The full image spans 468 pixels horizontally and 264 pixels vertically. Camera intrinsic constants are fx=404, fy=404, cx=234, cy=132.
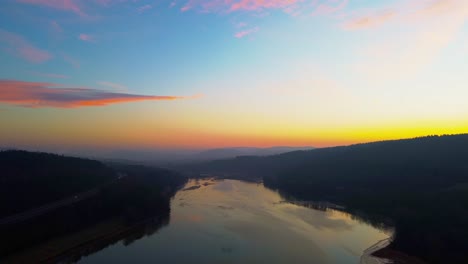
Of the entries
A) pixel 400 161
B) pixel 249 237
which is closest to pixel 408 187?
pixel 400 161

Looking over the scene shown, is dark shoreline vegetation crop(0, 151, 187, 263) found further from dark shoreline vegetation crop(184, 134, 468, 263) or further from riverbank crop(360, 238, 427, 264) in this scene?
dark shoreline vegetation crop(184, 134, 468, 263)

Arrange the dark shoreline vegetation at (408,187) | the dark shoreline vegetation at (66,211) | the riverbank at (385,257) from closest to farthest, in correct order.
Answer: the dark shoreline vegetation at (66,211)
the riverbank at (385,257)
the dark shoreline vegetation at (408,187)

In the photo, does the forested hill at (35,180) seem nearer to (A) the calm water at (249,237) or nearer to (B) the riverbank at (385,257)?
(A) the calm water at (249,237)

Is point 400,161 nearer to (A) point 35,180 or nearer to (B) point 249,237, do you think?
(B) point 249,237

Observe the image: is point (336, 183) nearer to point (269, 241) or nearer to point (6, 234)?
point (269, 241)

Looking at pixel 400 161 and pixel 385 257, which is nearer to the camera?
pixel 385 257

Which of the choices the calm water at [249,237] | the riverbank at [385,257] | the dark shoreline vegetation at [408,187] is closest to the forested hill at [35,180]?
the calm water at [249,237]

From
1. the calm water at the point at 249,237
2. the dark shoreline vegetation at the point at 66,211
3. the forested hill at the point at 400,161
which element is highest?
the forested hill at the point at 400,161
